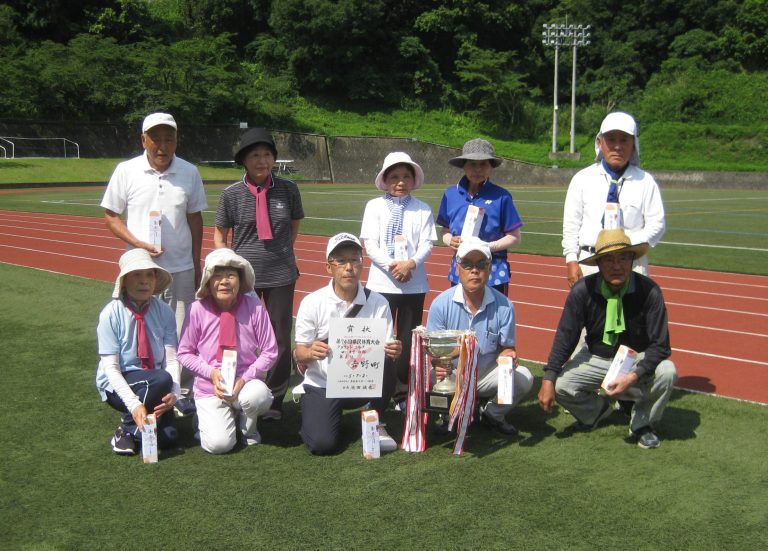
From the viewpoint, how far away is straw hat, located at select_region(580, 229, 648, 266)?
14.9 ft

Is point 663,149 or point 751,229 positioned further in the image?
point 663,149

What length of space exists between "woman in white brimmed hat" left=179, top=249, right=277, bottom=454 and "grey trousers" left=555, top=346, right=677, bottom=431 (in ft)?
5.53

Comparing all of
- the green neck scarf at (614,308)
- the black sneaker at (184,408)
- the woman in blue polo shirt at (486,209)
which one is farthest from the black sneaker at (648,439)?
the black sneaker at (184,408)

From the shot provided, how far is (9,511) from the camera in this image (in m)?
3.75

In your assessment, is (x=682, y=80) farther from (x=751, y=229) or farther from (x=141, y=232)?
(x=141, y=232)

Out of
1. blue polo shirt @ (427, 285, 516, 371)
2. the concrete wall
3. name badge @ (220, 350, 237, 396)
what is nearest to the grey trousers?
blue polo shirt @ (427, 285, 516, 371)

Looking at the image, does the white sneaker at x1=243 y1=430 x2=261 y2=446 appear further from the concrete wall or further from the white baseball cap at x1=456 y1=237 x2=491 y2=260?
the concrete wall

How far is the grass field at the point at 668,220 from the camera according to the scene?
1288 cm

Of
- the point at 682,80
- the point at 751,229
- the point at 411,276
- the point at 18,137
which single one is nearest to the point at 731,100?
the point at 682,80

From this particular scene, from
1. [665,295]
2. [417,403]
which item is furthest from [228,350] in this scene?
[665,295]

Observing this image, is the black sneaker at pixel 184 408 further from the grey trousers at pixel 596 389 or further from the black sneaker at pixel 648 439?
the black sneaker at pixel 648 439

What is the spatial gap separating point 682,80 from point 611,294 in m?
51.4

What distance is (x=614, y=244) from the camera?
180 inches

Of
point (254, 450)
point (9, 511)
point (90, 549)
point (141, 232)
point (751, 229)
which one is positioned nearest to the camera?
point (90, 549)
